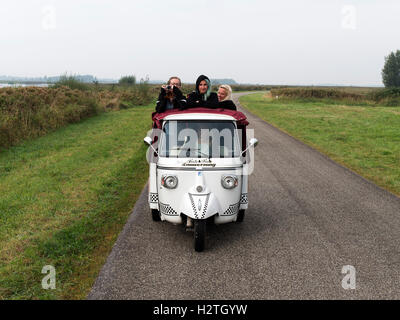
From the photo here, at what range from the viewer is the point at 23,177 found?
969 centimetres

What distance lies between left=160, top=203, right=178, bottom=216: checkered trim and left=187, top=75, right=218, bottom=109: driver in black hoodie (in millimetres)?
1917

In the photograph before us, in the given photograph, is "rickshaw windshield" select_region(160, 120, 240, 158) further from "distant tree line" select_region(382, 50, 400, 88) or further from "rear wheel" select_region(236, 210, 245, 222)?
"distant tree line" select_region(382, 50, 400, 88)

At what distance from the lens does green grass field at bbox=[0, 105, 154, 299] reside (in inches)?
176

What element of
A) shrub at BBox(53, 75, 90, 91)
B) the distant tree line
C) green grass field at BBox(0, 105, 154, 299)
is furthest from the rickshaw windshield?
the distant tree line

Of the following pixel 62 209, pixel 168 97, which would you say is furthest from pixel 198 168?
pixel 62 209

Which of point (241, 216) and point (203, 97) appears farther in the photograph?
point (203, 97)

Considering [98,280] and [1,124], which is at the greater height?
[1,124]

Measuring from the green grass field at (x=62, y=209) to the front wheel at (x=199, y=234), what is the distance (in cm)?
131

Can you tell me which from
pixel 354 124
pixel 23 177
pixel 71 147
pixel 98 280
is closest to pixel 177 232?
pixel 98 280

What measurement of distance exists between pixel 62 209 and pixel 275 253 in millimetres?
4305

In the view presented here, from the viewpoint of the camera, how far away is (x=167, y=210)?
533cm

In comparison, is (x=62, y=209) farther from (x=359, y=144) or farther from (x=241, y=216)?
→ (x=359, y=144)
